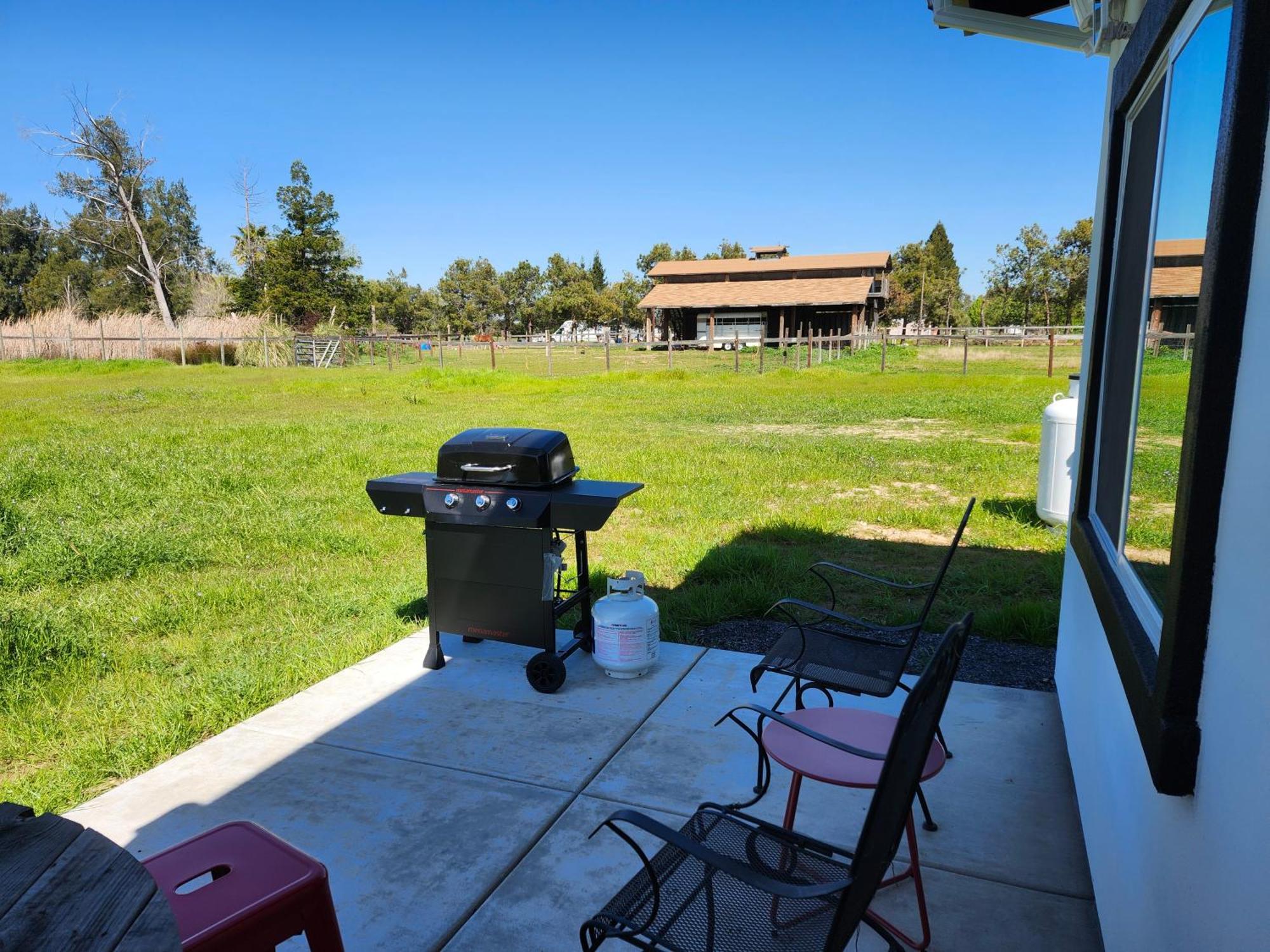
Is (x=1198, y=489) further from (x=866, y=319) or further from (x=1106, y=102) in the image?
(x=866, y=319)

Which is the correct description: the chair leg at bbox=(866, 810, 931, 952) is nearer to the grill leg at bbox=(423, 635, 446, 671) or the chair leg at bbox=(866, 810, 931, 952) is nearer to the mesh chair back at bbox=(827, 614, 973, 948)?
the mesh chair back at bbox=(827, 614, 973, 948)

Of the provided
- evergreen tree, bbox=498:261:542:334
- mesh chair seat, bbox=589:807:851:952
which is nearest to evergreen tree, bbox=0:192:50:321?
evergreen tree, bbox=498:261:542:334

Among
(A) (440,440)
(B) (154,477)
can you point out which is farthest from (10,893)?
(A) (440,440)

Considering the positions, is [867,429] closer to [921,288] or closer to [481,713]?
[481,713]

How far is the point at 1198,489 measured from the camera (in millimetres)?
1296

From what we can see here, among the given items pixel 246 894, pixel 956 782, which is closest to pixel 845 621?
pixel 956 782

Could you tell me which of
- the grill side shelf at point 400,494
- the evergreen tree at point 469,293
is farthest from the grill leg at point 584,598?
the evergreen tree at point 469,293

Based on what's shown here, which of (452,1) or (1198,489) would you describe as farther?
(452,1)

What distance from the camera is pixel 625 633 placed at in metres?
3.72

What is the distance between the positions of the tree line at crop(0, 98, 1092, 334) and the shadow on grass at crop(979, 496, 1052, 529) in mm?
33907

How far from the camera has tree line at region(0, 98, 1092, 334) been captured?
4172cm

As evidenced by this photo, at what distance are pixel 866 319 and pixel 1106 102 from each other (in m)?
48.9

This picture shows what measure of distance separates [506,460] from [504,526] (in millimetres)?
291

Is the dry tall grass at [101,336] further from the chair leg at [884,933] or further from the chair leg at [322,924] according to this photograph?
the chair leg at [884,933]
